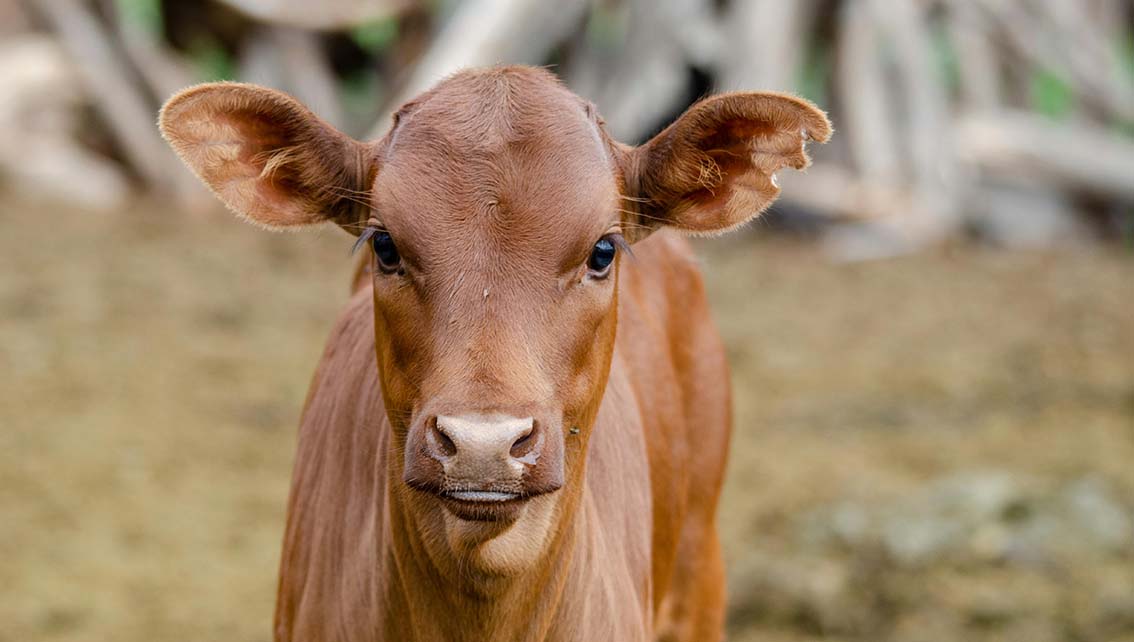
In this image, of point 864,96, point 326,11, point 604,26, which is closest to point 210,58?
point 326,11

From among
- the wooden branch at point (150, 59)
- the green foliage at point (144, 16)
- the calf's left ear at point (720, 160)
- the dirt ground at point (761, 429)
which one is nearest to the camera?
the calf's left ear at point (720, 160)

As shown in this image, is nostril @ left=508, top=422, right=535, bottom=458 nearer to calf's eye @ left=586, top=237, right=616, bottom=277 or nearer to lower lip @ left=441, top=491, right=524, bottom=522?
lower lip @ left=441, top=491, right=524, bottom=522

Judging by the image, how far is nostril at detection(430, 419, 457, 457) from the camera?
2430 millimetres

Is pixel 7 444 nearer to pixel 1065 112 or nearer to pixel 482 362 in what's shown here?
pixel 482 362

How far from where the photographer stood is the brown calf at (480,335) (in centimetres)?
252

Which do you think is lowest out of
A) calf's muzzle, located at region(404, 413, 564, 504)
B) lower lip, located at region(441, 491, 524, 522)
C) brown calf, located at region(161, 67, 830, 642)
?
lower lip, located at region(441, 491, 524, 522)

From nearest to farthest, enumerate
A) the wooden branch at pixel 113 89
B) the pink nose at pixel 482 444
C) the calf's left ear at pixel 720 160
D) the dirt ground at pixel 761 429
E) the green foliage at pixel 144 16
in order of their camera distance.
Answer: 1. the pink nose at pixel 482 444
2. the calf's left ear at pixel 720 160
3. the dirt ground at pixel 761 429
4. the wooden branch at pixel 113 89
5. the green foliage at pixel 144 16

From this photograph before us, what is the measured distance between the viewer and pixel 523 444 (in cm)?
244

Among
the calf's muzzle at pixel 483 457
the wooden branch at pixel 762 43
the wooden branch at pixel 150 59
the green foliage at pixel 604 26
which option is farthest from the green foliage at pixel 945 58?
the calf's muzzle at pixel 483 457

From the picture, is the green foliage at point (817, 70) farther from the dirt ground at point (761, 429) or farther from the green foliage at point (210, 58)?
the green foliage at point (210, 58)

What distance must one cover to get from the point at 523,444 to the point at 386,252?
52cm

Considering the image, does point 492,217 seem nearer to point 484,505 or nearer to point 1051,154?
point 484,505

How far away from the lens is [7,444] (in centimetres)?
667

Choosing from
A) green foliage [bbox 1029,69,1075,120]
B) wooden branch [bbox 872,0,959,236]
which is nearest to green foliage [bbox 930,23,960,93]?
wooden branch [bbox 872,0,959,236]
